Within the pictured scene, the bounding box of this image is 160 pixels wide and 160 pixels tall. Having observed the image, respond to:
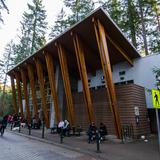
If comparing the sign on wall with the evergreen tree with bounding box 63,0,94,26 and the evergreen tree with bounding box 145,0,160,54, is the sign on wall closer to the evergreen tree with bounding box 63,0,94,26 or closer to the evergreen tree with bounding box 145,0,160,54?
the evergreen tree with bounding box 145,0,160,54

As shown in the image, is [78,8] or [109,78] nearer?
[109,78]

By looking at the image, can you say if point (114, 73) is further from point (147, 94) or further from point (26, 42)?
point (26, 42)

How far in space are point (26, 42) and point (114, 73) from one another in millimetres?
20400

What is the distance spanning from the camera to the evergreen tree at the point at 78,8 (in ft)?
94.8

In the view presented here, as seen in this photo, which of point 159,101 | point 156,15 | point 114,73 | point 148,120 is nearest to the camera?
point 159,101

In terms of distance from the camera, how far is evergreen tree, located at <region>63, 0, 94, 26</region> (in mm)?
28891

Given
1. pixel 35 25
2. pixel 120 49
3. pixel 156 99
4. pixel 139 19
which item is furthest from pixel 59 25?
pixel 156 99

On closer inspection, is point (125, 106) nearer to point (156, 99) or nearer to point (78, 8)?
point (156, 99)

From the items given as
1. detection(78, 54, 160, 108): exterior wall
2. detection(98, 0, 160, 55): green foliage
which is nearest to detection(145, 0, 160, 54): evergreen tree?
detection(98, 0, 160, 55): green foliage

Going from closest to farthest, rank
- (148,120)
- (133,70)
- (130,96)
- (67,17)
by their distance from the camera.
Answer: (130,96) → (148,120) → (133,70) → (67,17)

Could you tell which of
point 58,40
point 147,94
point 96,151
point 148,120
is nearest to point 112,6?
point 58,40

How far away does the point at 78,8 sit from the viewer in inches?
1137

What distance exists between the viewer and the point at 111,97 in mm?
13555

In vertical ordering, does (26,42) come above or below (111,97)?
above
